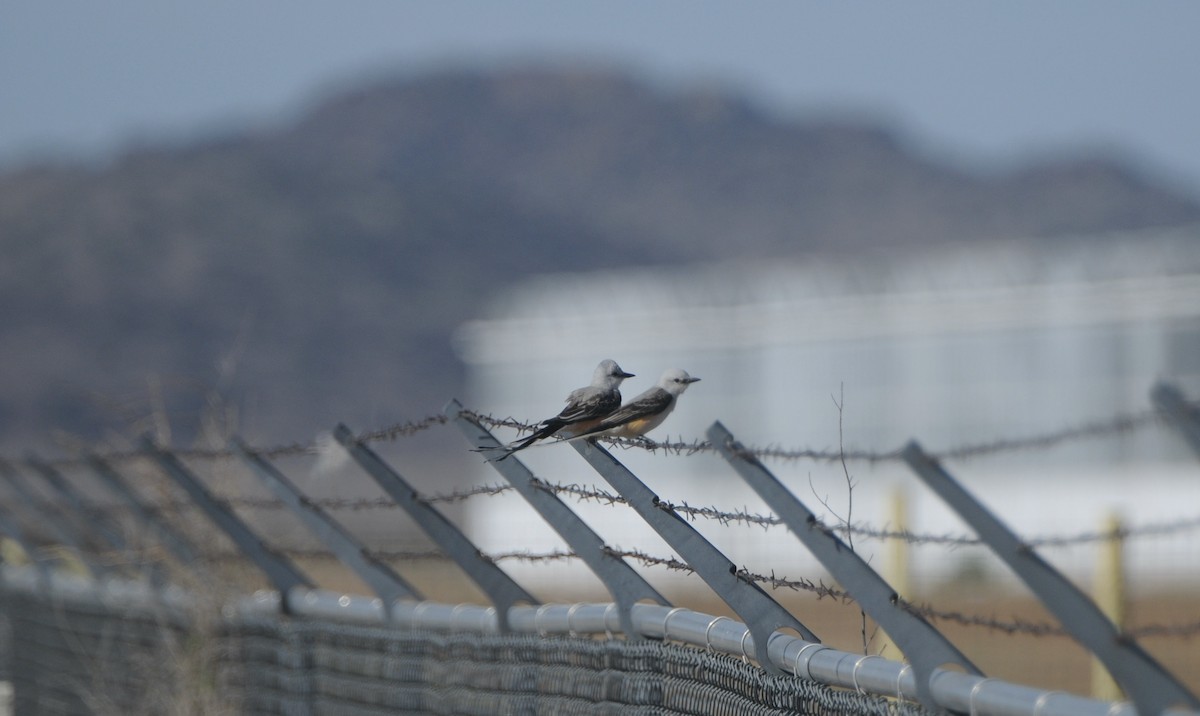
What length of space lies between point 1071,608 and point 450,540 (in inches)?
119

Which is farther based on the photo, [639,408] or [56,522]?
[56,522]

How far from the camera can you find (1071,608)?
3.00m

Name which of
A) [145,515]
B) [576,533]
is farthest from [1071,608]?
[145,515]

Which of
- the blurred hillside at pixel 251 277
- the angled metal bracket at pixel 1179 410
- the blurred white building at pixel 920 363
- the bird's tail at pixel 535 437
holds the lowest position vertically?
the angled metal bracket at pixel 1179 410

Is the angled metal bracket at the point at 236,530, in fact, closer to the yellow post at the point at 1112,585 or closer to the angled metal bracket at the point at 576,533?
the angled metal bracket at the point at 576,533

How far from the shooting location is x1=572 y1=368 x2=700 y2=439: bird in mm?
5906

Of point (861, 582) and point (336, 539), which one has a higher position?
point (336, 539)

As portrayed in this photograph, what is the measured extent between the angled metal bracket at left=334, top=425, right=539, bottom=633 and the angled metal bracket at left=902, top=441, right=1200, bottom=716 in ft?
8.48

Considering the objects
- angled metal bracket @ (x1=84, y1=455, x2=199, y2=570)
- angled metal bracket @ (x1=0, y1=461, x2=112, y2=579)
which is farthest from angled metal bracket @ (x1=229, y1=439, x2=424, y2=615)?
angled metal bracket @ (x1=0, y1=461, x2=112, y2=579)

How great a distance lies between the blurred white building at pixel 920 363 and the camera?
3394 cm

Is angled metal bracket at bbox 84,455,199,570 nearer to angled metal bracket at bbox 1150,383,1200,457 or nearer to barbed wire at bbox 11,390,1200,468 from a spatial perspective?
barbed wire at bbox 11,390,1200,468

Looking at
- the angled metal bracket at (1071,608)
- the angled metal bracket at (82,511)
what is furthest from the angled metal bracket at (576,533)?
the angled metal bracket at (82,511)

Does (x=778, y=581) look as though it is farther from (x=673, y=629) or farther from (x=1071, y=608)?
(x=1071, y=608)

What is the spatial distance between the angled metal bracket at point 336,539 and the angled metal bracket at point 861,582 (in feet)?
8.18
